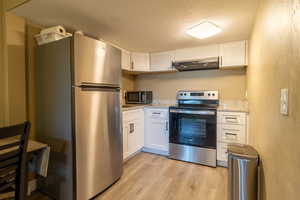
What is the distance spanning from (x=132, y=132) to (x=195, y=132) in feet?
3.72

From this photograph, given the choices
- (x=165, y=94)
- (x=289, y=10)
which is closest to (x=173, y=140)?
(x=165, y=94)

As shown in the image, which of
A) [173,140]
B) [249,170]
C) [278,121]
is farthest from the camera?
[173,140]

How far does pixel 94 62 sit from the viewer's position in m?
1.74

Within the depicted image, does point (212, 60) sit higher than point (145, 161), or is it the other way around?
point (212, 60)

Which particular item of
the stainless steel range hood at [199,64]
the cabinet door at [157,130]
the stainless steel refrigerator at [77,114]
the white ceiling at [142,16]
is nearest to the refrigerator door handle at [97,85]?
the stainless steel refrigerator at [77,114]

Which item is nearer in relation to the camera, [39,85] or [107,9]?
[107,9]

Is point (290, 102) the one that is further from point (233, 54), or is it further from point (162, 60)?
point (162, 60)

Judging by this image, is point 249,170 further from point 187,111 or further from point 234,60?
point 234,60

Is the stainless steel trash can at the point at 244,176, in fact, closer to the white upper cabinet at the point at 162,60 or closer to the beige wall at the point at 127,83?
the white upper cabinet at the point at 162,60

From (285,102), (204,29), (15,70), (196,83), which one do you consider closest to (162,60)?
(196,83)

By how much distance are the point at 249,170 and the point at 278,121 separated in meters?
0.71

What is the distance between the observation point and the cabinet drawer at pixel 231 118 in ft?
7.92

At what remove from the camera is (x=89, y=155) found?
171 centimetres

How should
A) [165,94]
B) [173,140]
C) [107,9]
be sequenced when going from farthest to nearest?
[165,94] < [173,140] < [107,9]
